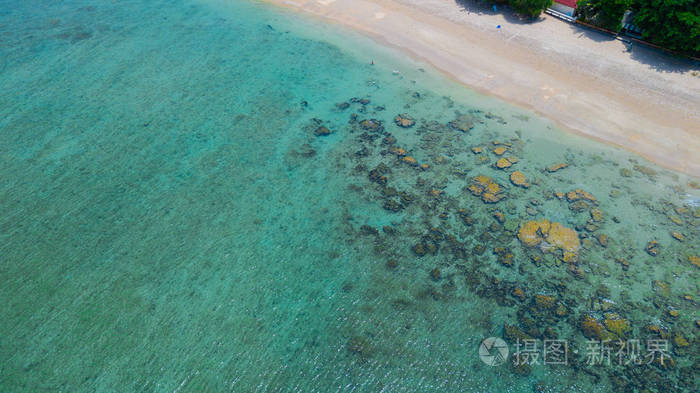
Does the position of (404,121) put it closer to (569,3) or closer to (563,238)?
(563,238)

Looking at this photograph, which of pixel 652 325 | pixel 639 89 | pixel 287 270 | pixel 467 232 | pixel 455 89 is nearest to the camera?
pixel 652 325

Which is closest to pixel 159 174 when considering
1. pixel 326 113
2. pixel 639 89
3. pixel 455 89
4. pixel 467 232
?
pixel 326 113

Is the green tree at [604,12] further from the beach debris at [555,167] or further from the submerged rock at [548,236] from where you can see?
the submerged rock at [548,236]

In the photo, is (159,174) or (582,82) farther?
(582,82)

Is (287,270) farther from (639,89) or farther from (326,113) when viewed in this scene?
(639,89)

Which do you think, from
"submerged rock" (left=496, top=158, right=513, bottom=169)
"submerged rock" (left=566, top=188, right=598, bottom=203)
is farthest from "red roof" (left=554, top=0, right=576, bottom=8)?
"submerged rock" (left=566, top=188, right=598, bottom=203)

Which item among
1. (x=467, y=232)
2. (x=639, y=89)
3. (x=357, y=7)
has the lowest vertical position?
(x=467, y=232)

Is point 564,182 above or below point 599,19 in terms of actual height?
below
